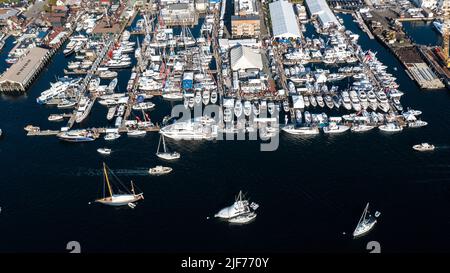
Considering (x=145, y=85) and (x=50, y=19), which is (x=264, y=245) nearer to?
(x=145, y=85)

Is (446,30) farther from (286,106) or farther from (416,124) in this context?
(286,106)

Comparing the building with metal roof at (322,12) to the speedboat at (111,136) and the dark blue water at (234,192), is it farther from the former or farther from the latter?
the speedboat at (111,136)

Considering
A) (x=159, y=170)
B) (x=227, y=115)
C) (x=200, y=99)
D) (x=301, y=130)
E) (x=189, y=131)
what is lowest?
(x=159, y=170)

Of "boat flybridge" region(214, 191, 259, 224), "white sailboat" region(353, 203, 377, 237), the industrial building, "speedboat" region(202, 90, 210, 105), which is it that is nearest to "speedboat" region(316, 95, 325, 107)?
"speedboat" region(202, 90, 210, 105)

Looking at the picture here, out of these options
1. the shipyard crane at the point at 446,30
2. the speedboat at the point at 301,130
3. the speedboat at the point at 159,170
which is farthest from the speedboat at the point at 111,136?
the shipyard crane at the point at 446,30

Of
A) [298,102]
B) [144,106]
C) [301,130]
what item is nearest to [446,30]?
[298,102]
